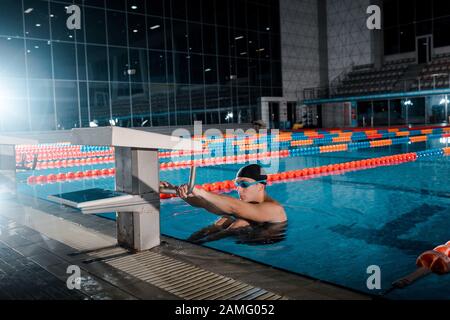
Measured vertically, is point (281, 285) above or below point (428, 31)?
below

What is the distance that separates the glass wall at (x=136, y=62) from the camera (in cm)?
1948

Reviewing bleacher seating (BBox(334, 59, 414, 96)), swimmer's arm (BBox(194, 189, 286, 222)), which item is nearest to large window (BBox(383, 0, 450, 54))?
bleacher seating (BBox(334, 59, 414, 96))

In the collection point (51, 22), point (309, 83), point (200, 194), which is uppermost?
point (51, 22)

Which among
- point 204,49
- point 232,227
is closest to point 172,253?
point 232,227

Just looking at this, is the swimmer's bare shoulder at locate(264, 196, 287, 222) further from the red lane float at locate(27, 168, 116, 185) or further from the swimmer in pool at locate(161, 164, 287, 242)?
the red lane float at locate(27, 168, 116, 185)

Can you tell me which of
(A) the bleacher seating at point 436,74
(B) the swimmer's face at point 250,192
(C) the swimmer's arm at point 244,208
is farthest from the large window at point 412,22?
(B) the swimmer's face at point 250,192

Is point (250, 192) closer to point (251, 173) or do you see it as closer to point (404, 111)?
point (251, 173)

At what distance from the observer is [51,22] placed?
20156mm

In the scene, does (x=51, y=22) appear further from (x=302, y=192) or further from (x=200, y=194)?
(x=200, y=194)

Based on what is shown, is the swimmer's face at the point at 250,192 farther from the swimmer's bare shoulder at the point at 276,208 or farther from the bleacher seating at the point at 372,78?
the bleacher seating at the point at 372,78

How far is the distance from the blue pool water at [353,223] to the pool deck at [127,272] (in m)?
0.74

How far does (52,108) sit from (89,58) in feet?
10.2

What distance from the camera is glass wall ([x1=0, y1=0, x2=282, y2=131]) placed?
19.5 m

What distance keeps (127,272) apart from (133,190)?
2.04 ft
